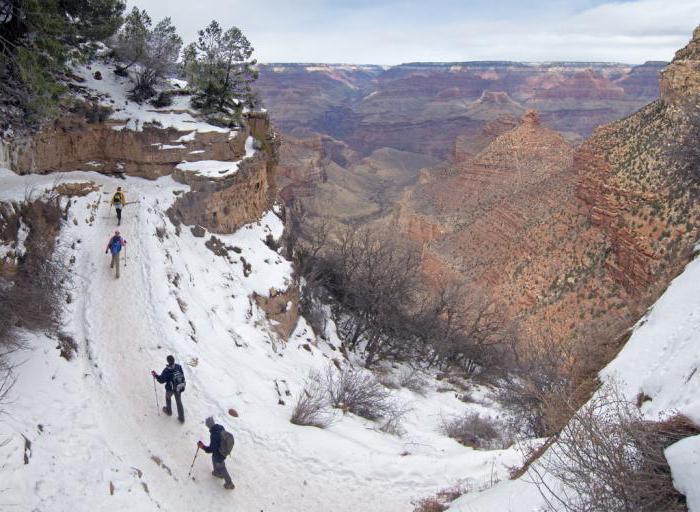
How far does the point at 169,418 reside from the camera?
394 inches

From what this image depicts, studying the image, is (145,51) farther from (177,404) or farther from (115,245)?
(177,404)

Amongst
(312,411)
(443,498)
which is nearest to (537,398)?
(443,498)

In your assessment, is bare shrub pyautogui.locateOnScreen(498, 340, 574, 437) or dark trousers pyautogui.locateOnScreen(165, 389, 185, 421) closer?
dark trousers pyautogui.locateOnScreen(165, 389, 185, 421)

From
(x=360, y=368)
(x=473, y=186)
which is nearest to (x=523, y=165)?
(x=473, y=186)

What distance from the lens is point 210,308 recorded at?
50.1 feet

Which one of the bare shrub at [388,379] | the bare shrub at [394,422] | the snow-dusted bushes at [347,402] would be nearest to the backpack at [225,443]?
the snow-dusted bushes at [347,402]

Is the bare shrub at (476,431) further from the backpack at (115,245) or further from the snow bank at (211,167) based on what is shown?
the snow bank at (211,167)

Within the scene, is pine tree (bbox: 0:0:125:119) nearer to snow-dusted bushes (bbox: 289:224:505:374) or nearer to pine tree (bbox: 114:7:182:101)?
pine tree (bbox: 114:7:182:101)

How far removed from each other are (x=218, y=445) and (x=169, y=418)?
206 centimetres

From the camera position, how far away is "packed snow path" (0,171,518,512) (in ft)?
26.2

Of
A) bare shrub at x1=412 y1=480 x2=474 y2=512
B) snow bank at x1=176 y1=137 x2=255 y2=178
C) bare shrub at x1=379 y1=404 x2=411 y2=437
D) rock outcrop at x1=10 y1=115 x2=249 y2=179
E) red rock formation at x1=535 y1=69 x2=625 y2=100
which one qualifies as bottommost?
bare shrub at x1=379 y1=404 x2=411 y2=437

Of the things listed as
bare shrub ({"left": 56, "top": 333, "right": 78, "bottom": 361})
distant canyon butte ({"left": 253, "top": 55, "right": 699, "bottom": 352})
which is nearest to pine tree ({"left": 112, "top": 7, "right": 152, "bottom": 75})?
bare shrub ({"left": 56, "top": 333, "right": 78, "bottom": 361})

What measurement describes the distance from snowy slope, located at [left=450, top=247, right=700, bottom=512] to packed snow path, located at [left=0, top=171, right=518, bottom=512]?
2.19 m

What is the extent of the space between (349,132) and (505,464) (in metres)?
195
